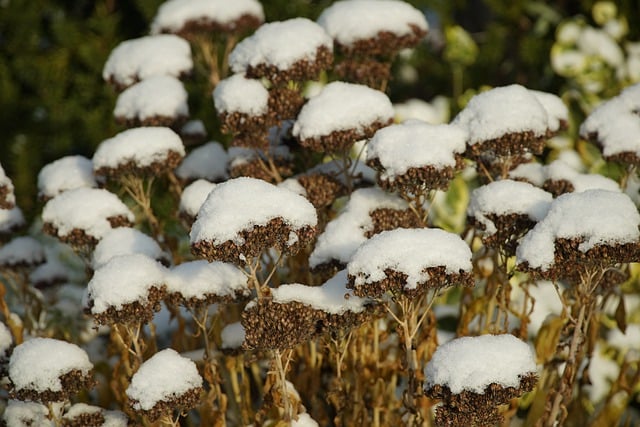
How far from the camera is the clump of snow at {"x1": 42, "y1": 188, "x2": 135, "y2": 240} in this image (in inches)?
103

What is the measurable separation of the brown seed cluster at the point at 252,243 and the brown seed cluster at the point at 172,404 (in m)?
0.40

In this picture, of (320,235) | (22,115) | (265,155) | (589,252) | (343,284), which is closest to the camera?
(589,252)

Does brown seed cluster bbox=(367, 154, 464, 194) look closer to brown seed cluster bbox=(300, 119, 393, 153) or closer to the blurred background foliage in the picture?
brown seed cluster bbox=(300, 119, 393, 153)

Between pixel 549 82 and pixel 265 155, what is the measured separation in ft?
11.9

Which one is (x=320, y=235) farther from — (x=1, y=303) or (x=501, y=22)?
(x=501, y=22)

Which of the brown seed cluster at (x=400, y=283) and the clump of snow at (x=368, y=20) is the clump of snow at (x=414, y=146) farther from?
the clump of snow at (x=368, y=20)

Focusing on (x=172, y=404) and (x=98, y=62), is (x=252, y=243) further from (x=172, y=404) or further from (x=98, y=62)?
(x=98, y=62)

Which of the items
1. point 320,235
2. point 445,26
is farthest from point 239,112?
point 445,26

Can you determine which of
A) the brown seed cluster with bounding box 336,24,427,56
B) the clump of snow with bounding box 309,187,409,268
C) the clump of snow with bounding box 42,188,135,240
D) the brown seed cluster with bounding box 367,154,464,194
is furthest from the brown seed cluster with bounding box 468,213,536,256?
the clump of snow with bounding box 42,188,135,240

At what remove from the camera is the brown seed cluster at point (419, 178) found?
2221 mm

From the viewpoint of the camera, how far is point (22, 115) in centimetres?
554

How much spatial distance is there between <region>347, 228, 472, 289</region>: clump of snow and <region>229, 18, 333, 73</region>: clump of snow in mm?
820

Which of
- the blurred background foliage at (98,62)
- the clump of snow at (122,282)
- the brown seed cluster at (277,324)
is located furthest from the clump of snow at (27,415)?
the blurred background foliage at (98,62)

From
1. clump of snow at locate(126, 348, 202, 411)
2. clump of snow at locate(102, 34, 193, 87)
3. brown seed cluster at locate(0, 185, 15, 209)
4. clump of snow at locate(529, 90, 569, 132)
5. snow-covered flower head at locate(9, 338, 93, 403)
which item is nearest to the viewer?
clump of snow at locate(126, 348, 202, 411)
